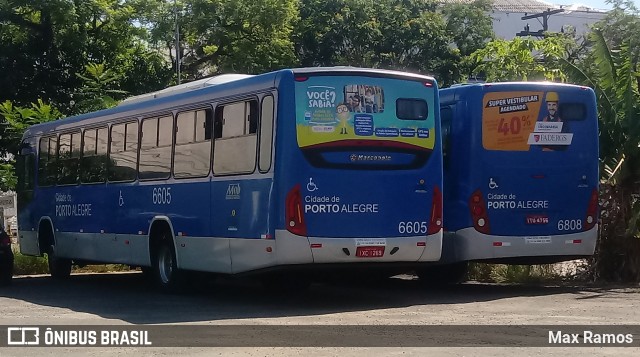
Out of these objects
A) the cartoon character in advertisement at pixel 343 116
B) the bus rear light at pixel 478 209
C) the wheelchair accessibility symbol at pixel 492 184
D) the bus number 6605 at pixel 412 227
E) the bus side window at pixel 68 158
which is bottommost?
the bus number 6605 at pixel 412 227

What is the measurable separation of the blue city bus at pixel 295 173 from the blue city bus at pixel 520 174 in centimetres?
126

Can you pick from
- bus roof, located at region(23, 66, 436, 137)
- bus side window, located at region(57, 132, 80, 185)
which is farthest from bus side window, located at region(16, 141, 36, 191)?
bus side window, located at region(57, 132, 80, 185)

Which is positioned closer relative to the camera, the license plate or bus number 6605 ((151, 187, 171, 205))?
the license plate

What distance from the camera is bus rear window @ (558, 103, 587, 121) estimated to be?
15.4 m

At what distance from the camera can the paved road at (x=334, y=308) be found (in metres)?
9.83

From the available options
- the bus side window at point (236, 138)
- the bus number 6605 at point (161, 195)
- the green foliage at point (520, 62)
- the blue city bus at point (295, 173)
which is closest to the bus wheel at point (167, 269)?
the blue city bus at point (295, 173)

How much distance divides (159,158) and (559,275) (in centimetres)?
708

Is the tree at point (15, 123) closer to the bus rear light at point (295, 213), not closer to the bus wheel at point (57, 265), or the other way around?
the bus wheel at point (57, 265)

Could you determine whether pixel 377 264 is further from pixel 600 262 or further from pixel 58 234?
pixel 58 234

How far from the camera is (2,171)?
25.0 meters

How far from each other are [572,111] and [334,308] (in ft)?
16.2

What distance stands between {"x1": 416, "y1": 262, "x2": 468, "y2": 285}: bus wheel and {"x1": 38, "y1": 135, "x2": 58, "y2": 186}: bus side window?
7.90m

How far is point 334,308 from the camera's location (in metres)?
13.6

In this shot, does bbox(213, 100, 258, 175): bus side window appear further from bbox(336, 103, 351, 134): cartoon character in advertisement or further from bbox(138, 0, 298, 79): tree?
bbox(138, 0, 298, 79): tree
